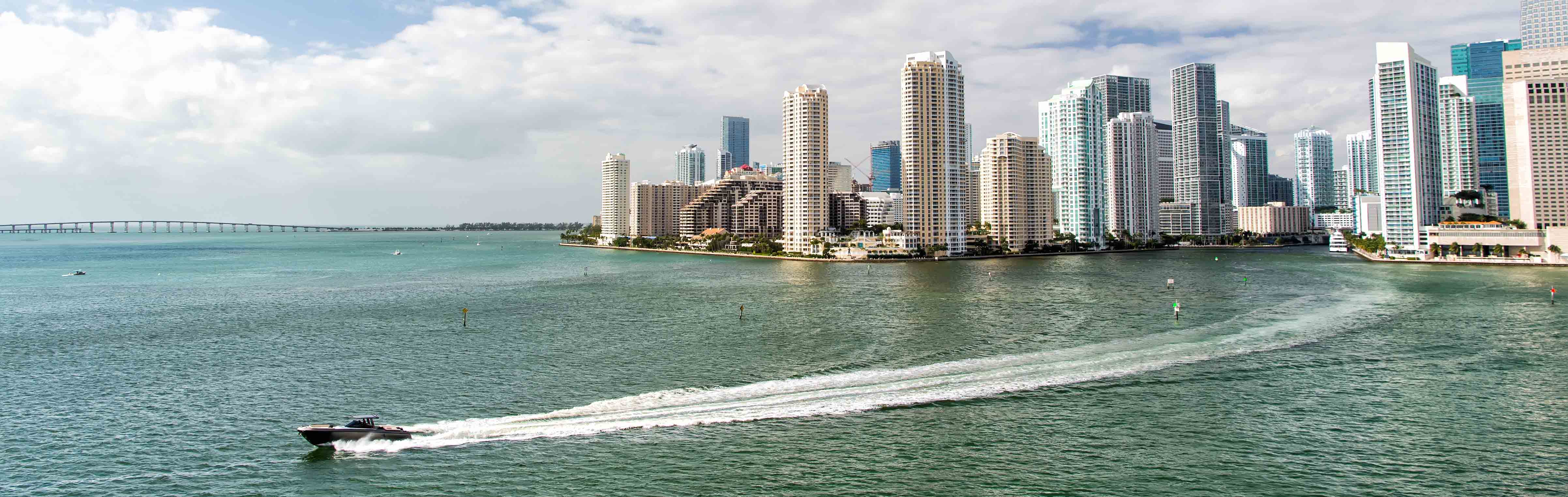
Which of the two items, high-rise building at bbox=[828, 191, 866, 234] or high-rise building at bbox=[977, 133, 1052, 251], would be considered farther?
high-rise building at bbox=[828, 191, 866, 234]

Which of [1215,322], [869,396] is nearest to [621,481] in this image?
[869,396]

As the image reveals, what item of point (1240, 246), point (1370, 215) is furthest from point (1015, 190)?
point (1240, 246)

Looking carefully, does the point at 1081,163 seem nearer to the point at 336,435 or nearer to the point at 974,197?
the point at 974,197

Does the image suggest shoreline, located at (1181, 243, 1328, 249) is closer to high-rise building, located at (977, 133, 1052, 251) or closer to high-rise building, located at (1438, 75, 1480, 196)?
high-rise building, located at (1438, 75, 1480, 196)

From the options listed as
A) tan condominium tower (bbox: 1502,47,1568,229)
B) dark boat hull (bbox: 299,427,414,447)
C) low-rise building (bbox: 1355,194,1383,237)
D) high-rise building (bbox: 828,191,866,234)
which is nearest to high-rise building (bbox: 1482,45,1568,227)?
tan condominium tower (bbox: 1502,47,1568,229)

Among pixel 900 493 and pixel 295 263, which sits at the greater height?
pixel 295 263

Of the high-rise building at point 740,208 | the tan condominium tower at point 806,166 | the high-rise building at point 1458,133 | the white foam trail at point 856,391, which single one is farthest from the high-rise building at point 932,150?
the high-rise building at point 1458,133

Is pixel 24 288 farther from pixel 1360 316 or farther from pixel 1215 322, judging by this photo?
pixel 1360 316
